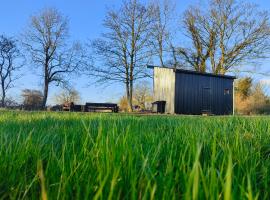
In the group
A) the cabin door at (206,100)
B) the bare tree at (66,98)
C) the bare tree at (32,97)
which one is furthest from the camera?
the bare tree at (66,98)

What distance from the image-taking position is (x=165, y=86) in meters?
30.5

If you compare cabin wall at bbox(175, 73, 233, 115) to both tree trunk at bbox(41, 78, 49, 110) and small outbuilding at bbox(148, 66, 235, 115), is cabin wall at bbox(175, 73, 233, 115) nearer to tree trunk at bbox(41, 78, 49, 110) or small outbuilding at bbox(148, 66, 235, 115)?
small outbuilding at bbox(148, 66, 235, 115)

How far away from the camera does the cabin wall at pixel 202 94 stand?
29094 millimetres

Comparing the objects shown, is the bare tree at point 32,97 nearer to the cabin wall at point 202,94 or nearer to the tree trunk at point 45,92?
the tree trunk at point 45,92

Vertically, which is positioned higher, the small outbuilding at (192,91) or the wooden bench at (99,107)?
the small outbuilding at (192,91)

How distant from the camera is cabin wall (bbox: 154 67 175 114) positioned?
29.1m

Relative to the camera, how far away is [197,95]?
97.7ft

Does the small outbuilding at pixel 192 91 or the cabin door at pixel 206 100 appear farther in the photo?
the cabin door at pixel 206 100

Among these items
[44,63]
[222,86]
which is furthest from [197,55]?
[44,63]

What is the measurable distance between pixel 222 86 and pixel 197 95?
3.53 m

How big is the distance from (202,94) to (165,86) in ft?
11.2

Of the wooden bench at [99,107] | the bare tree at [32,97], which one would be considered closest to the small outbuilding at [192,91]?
the wooden bench at [99,107]

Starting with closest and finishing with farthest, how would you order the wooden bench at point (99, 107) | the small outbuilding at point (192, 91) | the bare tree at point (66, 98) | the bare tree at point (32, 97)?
the wooden bench at point (99, 107) < the small outbuilding at point (192, 91) < the bare tree at point (32, 97) < the bare tree at point (66, 98)

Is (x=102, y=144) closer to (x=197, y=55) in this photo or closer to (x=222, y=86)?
(x=222, y=86)
